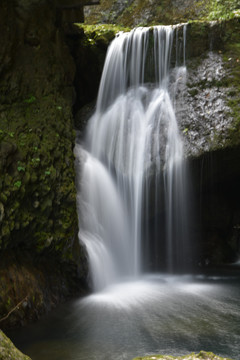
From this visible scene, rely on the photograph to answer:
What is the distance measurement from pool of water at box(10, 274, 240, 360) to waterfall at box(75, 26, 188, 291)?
104 cm

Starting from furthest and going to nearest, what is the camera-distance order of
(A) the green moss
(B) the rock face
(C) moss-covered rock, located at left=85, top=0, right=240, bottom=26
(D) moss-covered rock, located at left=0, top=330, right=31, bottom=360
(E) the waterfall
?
(C) moss-covered rock, located at left=85, top=0, right=240, bottom=26 < (A) the green moss < (E) the waterfall < (B) the rock face < (D) moss-covered rock, located at left=0, top=330, right=31, bottom=360

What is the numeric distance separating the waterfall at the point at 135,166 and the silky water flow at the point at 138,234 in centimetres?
2

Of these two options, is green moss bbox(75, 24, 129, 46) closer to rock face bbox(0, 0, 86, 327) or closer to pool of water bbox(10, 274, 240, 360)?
rock face bbox(0, 0, 86, 327)

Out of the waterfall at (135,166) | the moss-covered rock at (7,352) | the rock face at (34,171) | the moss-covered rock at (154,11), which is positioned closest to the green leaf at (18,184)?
the rock face at (34,171)

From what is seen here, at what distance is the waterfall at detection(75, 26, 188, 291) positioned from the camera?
A: 7.53 meters

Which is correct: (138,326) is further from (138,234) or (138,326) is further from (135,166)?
(135,166)

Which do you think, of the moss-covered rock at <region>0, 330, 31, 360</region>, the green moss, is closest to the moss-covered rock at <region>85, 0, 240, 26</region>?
the green moss

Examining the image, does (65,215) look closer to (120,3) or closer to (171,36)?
(171,36)

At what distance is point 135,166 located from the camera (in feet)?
26.3

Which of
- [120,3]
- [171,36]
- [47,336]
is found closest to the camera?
[47,336]

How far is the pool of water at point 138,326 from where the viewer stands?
12.7 feet

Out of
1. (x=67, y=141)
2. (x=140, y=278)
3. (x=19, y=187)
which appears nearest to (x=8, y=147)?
(x=19, y=187)

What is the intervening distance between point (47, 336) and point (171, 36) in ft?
24.9

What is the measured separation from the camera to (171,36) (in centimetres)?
883
